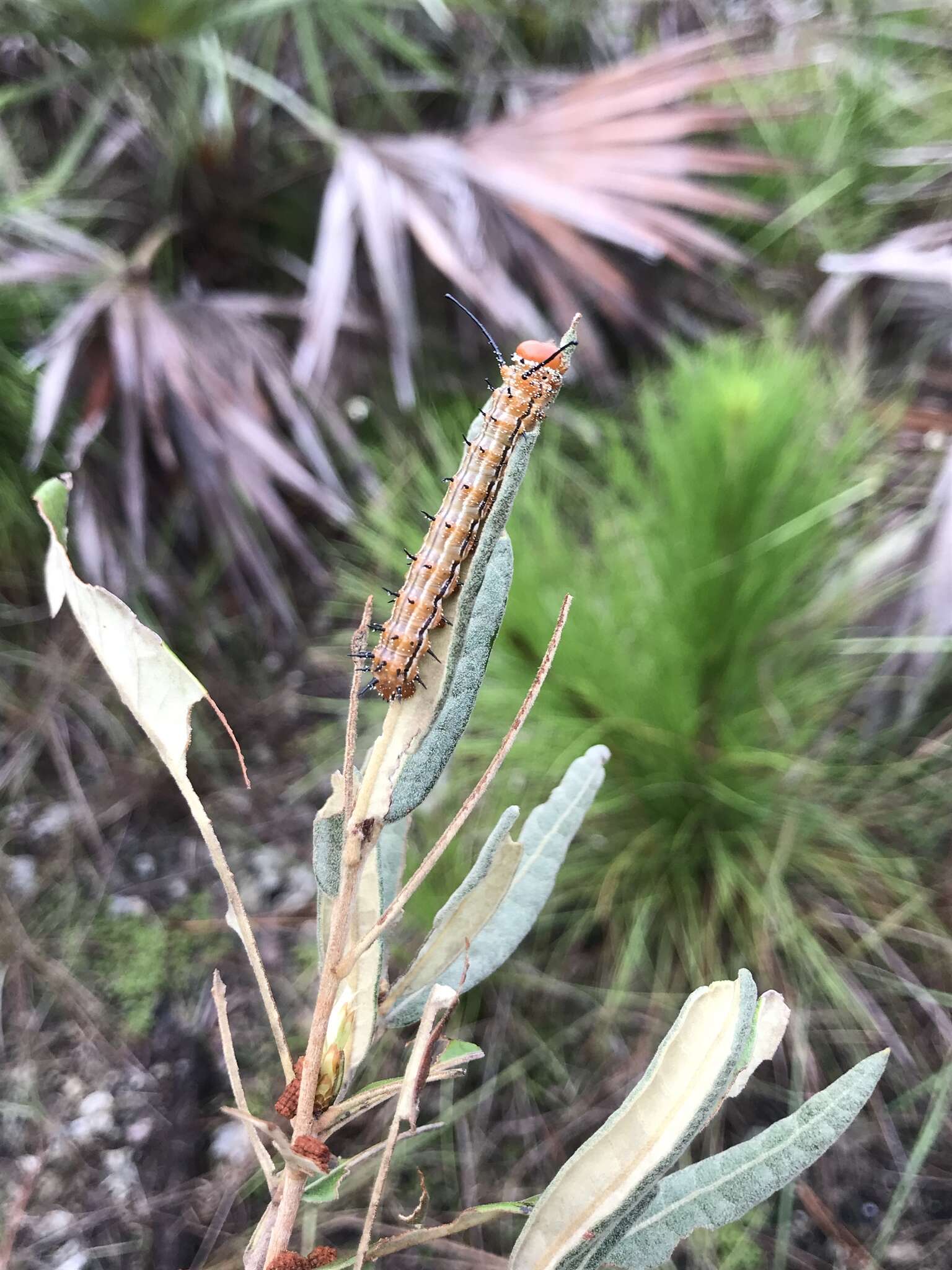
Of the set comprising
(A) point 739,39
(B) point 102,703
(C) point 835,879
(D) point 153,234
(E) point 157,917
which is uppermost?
(A) point 739,39

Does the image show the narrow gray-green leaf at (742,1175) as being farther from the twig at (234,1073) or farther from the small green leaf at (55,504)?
the small green leaf at (55,504)

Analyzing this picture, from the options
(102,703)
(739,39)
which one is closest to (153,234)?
(102,703)

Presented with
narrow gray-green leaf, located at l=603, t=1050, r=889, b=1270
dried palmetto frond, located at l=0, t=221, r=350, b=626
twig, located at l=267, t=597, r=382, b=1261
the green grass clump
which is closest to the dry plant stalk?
twig, located at l=267, t=597, r=382, b=1261

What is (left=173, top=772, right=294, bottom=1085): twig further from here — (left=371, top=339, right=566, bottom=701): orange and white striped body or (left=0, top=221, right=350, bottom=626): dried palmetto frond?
(left=0, top=221, right=350, bottom=626): dried palmetto frond

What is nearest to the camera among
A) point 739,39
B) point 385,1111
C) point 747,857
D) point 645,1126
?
point 645,1126

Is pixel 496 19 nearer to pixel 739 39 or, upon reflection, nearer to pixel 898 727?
pixel 739 39
